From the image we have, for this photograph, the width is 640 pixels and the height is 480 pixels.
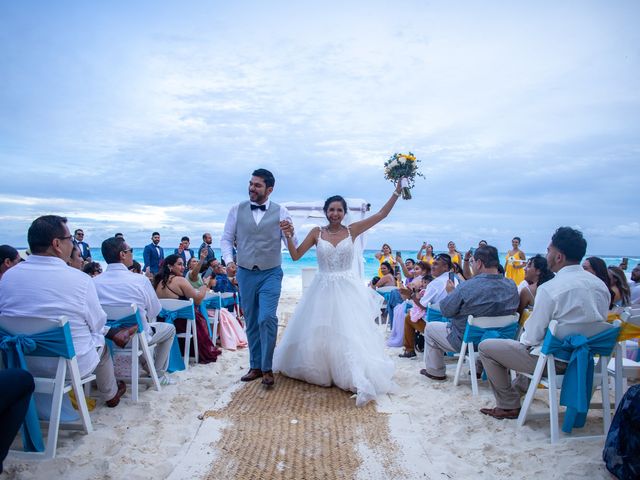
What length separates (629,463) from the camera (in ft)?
8.83

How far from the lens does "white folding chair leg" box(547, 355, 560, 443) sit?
3.49m

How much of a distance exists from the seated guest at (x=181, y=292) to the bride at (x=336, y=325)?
123 cm

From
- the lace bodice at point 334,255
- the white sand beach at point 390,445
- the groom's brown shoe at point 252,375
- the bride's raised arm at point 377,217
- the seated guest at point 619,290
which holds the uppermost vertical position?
the bride's raised arm at point 377,217

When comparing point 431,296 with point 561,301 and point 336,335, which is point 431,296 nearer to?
point 336,335

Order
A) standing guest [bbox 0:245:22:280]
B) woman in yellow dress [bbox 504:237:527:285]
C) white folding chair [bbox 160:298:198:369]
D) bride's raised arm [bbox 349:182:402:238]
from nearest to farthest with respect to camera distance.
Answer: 1. standing guest [bbox 0:245:22:280]
2. bride's raised arm [bbox 349:182:402:238]
3. white folding chair [bbox 160:298:198:369]
4. woman in yellow dress [bbox 504:237:527:285]

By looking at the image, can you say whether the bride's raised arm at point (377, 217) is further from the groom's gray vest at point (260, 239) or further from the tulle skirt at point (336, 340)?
the groom's gray vest at point (260, 239)

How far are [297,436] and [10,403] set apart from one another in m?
1.90

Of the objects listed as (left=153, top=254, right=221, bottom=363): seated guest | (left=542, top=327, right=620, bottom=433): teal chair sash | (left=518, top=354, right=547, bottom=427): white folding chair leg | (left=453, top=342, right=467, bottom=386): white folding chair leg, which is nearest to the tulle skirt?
(left=453, top=342, right=467, bottom=386): white folding chair leg

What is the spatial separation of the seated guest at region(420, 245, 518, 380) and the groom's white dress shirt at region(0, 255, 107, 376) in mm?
3295

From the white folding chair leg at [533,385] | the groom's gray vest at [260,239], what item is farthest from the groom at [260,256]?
the white folding chair leg at [533,385]

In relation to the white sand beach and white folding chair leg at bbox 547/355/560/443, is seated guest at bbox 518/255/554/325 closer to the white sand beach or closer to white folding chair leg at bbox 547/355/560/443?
the white sand beach

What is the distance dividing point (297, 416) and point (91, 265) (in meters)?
3.98

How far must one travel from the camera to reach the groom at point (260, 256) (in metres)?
5.01

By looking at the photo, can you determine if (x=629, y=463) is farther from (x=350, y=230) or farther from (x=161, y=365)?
(x=161, y=365)
